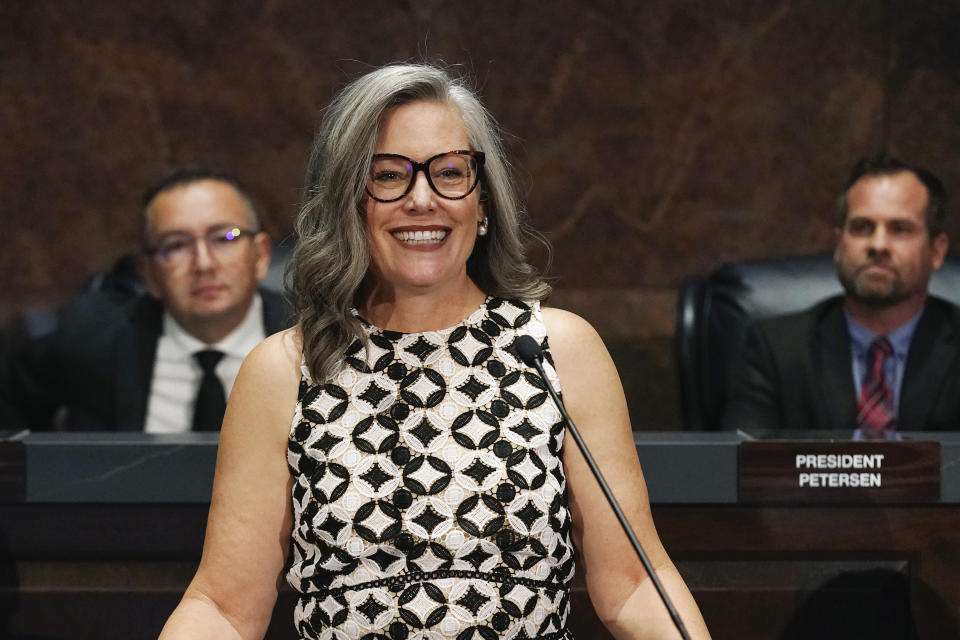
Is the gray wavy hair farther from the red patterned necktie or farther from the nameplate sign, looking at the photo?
the red patterned necktie

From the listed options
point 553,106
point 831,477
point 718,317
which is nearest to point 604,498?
point 831,477

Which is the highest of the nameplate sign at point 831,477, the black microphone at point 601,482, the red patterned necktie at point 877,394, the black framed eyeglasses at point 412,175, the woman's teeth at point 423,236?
the black framed eyeglasses at point 412,175

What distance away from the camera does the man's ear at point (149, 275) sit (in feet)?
9.31

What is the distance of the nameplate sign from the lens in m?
1.54

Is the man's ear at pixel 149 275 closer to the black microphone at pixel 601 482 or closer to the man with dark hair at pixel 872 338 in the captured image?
the man with dark hair at pixel 872 338

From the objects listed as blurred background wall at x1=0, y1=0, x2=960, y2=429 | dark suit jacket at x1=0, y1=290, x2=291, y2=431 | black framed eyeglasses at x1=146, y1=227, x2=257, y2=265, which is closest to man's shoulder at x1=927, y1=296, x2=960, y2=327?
blurred background wall at x1=0, y1=0, x2=960, y2=429

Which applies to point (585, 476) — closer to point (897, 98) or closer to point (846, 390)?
point (846, 390)

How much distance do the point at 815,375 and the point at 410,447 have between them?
1.65 meters

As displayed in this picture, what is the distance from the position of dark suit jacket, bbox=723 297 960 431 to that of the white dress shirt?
3.73 ft

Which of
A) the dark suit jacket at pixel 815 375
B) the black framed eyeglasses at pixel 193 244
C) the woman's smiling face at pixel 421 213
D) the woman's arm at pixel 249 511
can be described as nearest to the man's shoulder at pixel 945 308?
the dark suit jacket at pixel 815 375

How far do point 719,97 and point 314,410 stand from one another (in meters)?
2.33

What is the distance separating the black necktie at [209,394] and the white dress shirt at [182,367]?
0.01 m

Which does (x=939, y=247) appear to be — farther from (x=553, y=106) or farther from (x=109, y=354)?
(x=109, y=354)

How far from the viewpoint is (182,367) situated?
278 cm
